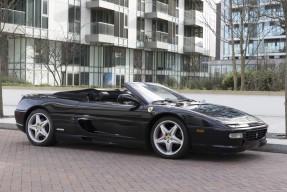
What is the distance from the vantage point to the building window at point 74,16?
123 ft

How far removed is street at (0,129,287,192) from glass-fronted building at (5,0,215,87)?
16.7m

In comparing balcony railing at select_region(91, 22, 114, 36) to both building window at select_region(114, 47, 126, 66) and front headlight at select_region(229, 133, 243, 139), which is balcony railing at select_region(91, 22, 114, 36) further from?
front headlight at select_region(229, 133, 243, 139)

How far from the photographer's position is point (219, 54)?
290 ft

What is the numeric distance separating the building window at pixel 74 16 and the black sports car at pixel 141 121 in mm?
28781

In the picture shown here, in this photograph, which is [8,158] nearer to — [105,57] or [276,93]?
[276,93]

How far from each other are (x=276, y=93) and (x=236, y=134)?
352 inches

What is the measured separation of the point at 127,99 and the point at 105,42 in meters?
31.4

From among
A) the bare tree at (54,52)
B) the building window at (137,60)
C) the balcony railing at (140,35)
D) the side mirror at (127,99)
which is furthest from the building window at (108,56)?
the side mirror at (127,99)

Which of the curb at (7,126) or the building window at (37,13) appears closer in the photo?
the curb at (7,126)

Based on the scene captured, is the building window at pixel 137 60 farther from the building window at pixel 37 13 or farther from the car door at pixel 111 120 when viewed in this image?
the car door at pixel 111 120

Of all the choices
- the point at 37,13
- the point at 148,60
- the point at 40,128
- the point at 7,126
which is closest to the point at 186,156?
the point at 40,128

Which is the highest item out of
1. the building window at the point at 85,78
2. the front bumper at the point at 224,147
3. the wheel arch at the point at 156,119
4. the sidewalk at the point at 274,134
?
the building window at the point at 85,78

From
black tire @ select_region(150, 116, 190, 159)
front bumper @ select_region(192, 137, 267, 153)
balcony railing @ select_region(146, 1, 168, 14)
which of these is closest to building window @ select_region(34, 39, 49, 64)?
balcony railing @ select_region(146, 1, 168, 14)

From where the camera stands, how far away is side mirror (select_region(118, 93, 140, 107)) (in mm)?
8328
